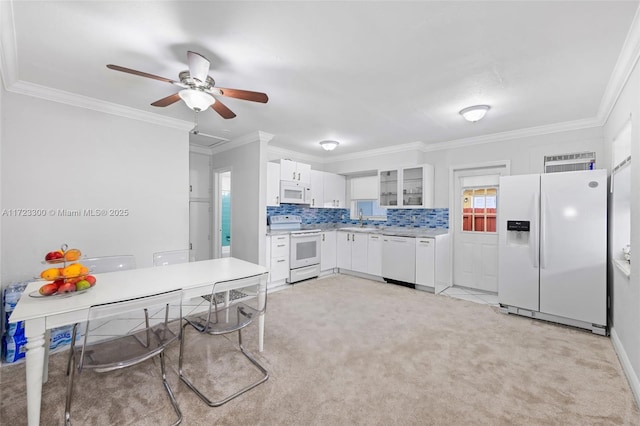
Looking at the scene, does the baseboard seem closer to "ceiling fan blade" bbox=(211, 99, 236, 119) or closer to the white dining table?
the white dining table

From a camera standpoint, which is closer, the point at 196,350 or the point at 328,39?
the point at 328,39

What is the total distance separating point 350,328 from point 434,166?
A: 3.29m

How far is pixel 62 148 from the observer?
2.88 metres

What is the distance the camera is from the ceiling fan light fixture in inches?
88.4

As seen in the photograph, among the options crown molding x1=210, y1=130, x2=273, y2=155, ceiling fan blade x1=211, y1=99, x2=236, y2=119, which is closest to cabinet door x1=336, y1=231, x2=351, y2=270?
crown molding x1=210, y1=130, x2=273, y2=155

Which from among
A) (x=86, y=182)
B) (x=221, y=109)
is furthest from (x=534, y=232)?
(x=86, y=182)

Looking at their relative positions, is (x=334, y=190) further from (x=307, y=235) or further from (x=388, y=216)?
(x=307, y=235)

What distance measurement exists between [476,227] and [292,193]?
126 inches

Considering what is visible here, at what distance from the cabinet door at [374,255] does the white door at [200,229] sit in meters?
3.13

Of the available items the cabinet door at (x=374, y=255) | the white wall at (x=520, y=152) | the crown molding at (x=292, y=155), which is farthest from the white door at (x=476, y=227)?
the crown molding at (x=292, y=155)

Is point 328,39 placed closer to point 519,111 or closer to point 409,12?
point 409,12

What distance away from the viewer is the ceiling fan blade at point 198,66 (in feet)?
6.31

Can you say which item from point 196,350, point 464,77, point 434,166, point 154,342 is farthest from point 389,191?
point 154,342

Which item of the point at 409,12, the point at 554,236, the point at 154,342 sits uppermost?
the point at 409,12
